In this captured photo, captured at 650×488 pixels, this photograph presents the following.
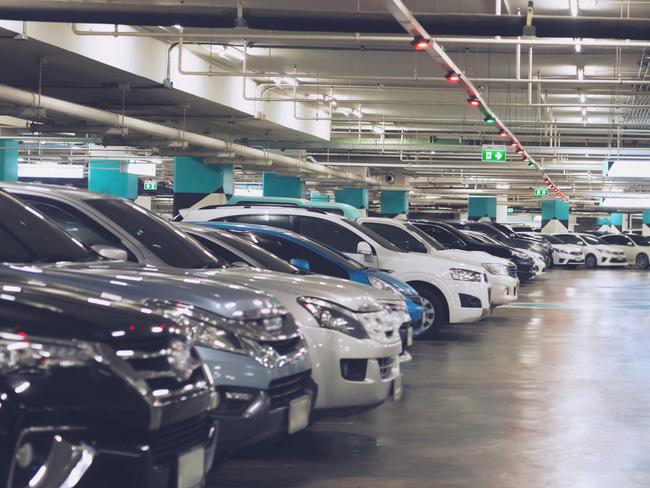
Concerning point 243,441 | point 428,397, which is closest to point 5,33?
point 428,397

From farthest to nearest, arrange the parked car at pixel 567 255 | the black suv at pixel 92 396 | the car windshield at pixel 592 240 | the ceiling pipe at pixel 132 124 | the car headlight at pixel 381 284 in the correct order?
1. the car windshield at pixel 592 240
2. the parked car at pixel 567 255
3. the ceiling pipe at pixel 132 124
4. the car headlight at pixel 381 284
5. the black suv at pixel 92 396

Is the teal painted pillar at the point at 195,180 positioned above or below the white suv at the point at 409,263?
above

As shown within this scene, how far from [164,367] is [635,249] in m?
40.1

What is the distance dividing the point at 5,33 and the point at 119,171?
2304cm

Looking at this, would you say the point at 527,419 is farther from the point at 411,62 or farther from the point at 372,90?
the point at 372,90

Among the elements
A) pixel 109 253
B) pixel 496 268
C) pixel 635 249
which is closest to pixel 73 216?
pixel 109 253

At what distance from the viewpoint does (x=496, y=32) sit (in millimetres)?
10656

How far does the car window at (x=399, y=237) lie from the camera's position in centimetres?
1526

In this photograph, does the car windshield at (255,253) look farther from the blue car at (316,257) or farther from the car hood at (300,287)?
the car hood at (300,287)

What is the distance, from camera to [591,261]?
135ft

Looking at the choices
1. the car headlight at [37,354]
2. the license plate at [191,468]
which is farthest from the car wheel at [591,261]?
the car headlight at [37,354]

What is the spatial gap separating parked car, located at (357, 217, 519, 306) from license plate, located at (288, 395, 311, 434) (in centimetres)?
913

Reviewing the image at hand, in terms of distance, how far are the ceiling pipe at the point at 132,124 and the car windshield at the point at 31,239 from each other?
10296 mm

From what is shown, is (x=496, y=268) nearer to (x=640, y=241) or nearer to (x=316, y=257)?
(x=316, y=257)
